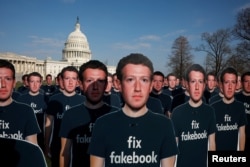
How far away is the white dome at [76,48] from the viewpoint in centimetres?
11906

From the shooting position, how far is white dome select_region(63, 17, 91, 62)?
11906 cm

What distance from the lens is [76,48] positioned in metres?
119

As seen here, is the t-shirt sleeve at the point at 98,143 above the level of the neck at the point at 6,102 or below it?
below

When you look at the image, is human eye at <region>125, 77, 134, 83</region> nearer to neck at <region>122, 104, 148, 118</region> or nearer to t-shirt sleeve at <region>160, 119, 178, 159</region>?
neck at <region>122, 104, 148, 118</region>

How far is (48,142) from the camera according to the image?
18.7 feet

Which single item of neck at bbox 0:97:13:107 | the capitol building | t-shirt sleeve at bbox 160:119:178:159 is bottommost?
t-shirt sleeve at bbox 160:119:178:159

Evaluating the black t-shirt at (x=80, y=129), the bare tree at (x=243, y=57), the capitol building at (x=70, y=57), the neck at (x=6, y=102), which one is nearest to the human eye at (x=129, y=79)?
the black t-shirt at (x=80, y=129)

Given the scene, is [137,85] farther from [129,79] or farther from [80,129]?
[80,129]

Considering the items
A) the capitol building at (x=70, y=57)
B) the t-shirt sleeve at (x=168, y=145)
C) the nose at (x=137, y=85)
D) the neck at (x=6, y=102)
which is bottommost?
the t-shirt sleeve at (x=168, y=145)

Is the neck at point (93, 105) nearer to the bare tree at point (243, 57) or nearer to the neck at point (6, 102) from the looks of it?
the neck at point (6, 102)

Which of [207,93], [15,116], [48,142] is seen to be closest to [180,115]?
[15,116]

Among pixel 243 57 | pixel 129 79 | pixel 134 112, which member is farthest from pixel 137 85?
pixel 243 57

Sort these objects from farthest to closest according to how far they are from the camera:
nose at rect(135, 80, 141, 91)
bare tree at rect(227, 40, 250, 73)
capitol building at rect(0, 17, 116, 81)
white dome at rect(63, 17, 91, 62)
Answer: white dome at rect(63, 17, 91, 62)
capitol building at rect(0, 17, 116, 81)
bare tree at rect(227, 40, 250, 73)
nose at rect(135, 80, 141, 91)

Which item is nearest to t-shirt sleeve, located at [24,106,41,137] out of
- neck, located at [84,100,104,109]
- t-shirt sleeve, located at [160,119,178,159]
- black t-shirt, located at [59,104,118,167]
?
black t-shirt, located at [59,104,118,167]
